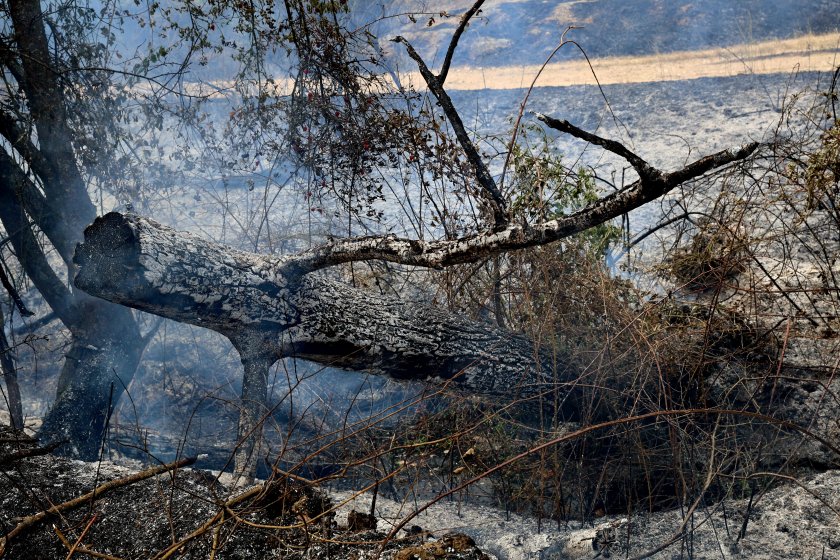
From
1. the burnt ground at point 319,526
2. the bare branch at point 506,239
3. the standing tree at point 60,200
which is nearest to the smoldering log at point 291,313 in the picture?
the bare branch at point 506,239

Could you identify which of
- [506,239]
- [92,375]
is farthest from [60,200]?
[506,239]

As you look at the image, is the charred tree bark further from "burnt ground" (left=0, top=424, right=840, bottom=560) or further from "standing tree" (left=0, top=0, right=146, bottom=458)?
"standing tree" (left=0, top=0, right=146, bottom=458)

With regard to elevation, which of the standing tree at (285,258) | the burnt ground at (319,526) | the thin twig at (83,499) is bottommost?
the burnt ground at (319,526)

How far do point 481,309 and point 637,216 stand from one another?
3057 mm

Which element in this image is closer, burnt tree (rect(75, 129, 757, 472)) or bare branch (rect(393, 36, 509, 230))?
bare branch (rect(393, 36, 509, 230))

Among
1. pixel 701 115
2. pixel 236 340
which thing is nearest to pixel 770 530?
pixel 236 340

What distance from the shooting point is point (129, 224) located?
→ 309 cm

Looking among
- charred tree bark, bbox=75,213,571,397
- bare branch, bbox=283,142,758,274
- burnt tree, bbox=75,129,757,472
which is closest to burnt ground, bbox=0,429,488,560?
burnt tree, bbox=75,129,757,472

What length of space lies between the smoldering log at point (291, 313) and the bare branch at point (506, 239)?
20 centimetres

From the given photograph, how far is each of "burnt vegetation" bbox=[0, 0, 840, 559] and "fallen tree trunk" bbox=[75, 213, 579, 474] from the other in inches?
0.5

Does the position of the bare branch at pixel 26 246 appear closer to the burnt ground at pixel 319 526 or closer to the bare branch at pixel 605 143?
the burnt ground at pixel 319 526

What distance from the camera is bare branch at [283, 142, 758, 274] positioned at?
86.3 inches

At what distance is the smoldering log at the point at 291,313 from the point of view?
3.09 metres

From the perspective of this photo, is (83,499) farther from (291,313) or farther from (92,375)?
(92,375)
